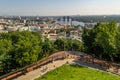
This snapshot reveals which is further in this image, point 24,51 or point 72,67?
point 24,51

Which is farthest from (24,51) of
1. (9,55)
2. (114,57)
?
(114,57)

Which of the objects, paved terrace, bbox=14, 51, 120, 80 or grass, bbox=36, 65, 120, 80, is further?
paved terrace, bbox=14, 51, 120, 80

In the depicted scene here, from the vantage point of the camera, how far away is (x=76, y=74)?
20000mm

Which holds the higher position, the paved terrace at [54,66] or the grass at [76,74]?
the grass at [76,74]

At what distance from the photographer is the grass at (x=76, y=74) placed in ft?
62.8

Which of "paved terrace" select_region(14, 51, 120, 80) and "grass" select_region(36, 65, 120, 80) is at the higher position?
"grass" select_region(36, 65, 120, 80)

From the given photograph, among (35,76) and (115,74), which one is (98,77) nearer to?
(115,74)

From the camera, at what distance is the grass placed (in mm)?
19156

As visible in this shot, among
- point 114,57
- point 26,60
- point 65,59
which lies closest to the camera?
point 26,60

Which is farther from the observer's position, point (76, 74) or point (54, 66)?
point (54, 66)

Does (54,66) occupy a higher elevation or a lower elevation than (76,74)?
lower

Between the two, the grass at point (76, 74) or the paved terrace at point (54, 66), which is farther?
the paved terrace at point (54, 66)

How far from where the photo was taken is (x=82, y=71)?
21.1 m

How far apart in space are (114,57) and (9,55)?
13380mm
